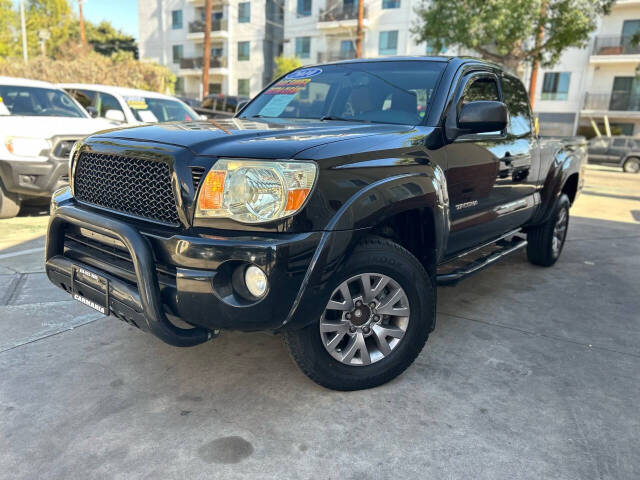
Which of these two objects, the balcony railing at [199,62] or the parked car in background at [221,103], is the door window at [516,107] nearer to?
the parked car in background at [221,103]

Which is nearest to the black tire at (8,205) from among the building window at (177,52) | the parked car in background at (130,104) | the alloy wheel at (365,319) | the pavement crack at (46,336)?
the parked car in background at (130,104)

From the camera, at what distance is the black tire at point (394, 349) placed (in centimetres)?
248

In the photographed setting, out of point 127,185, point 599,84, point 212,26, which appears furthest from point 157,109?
point 212,26

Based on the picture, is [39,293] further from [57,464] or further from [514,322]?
[514,322]

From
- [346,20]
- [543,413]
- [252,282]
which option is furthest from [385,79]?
[346,20]

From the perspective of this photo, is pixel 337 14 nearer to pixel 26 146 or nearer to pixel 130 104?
pixel 130 104

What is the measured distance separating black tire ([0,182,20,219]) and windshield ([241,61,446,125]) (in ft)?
13.3

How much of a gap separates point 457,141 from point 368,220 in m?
1.10

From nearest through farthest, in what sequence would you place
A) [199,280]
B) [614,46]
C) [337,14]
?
[199,280] → [614,46] → [337,14]

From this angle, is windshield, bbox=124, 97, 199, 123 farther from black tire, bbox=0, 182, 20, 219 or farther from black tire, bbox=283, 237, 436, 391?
black tire, bbox=283, 237, 436, 391

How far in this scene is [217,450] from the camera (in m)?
Answer: 2.21

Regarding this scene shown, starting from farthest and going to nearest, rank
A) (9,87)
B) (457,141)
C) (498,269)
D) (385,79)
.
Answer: (9,87) < (498,269) < (385,79) < (457,141)

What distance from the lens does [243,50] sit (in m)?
37.8

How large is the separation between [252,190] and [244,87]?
3809 cm
